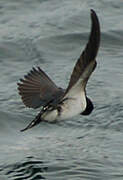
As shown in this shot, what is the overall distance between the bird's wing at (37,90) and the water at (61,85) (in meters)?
0.65

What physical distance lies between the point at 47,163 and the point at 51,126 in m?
1.29

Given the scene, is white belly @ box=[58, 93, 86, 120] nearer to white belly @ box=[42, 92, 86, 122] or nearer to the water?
white belly @ box=[42, 92, 86, 122]

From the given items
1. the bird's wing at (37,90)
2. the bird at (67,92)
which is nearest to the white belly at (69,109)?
the bird at (67,92)

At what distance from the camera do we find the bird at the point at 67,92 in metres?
5.74

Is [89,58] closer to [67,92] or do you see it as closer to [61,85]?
[67,92]

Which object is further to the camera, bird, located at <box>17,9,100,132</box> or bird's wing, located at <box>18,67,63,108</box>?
bird's wing, located at <box>18,67,63,108</box>

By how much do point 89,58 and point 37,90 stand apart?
1.57 metres

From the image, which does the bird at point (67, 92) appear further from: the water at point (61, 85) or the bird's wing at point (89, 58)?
the water at point (61, 85)

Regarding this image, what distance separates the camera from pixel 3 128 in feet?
27.5

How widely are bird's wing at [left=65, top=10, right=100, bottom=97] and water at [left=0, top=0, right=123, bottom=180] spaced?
4.18ft

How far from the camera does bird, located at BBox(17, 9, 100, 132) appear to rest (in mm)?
5738

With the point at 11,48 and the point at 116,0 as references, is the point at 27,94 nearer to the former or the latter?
the point at 11,48

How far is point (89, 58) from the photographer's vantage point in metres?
5.78


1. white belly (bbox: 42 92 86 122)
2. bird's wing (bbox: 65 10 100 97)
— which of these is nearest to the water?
white belly (bbox: 42 92 86 122)
